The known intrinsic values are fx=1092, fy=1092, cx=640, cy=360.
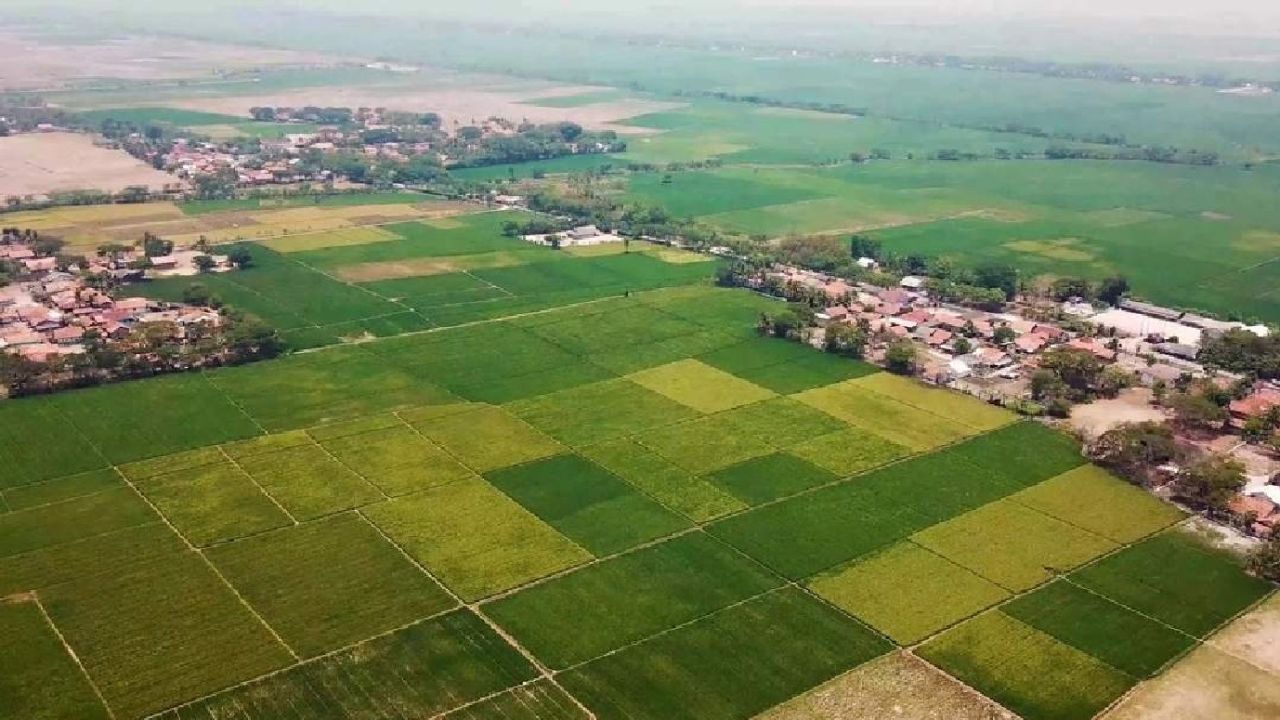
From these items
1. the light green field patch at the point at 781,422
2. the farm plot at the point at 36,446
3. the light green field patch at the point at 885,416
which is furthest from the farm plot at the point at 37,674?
the light green field patch at the point at 885,416

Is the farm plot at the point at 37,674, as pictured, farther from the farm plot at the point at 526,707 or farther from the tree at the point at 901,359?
the tree at the point at 901,359

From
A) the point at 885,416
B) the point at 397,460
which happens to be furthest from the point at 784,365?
the point at 397,460

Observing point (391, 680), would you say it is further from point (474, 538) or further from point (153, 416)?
point (153, 416)

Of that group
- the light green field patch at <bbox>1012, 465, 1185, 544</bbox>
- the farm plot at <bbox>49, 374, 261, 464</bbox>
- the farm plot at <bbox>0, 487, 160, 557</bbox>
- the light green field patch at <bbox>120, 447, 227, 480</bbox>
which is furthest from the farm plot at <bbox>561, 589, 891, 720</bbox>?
the farm plot at <bbox>49, 374, 261, 464</bbox>

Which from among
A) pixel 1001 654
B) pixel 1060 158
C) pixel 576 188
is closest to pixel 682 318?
pixel 1001 654

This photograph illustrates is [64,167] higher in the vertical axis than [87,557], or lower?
higher

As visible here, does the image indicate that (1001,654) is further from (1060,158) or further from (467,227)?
(1060,158)

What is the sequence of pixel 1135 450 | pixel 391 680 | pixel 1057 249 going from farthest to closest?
1. pixel 1057 249
2. pixel 1135 450
3. pixel 391 680
